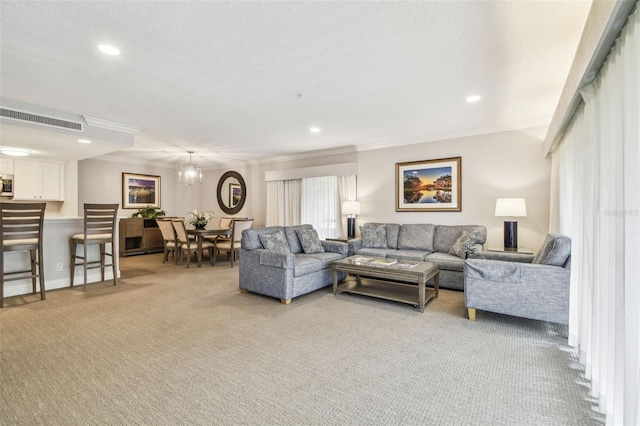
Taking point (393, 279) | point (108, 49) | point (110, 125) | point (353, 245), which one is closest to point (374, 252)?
point (353, 245)

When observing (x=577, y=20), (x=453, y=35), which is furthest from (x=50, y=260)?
(x=577, y=20)

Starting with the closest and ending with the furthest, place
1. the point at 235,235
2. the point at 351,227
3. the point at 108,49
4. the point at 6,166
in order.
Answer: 1. the point at 108,49
2. the point at 6,166
3. the point at 351,227
4. the point at 235,235

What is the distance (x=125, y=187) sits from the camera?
7.68 metres

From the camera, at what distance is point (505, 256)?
12.3ft

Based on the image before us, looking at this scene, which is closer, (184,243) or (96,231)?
(96,231)

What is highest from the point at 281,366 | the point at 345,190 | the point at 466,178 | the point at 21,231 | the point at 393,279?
the point at 466,178

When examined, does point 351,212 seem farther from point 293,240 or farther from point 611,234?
point 611,234

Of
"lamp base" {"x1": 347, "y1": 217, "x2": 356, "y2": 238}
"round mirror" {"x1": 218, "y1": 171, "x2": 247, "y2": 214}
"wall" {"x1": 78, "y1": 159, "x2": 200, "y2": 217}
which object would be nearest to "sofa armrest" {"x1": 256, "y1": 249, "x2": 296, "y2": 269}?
"lamp base" {"x1": 347, "y1": 217, "x2": 356, "y2": 238}

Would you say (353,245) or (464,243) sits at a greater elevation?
(464,243)

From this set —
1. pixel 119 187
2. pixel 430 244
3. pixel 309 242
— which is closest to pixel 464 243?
pixel 430 244

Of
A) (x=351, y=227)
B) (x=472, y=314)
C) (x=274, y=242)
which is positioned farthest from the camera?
(x=351, y=227)

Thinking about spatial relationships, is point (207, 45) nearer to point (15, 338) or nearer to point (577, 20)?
point (577, 20)

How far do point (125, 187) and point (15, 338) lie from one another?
5.76 m

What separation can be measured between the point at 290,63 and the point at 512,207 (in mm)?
3522
